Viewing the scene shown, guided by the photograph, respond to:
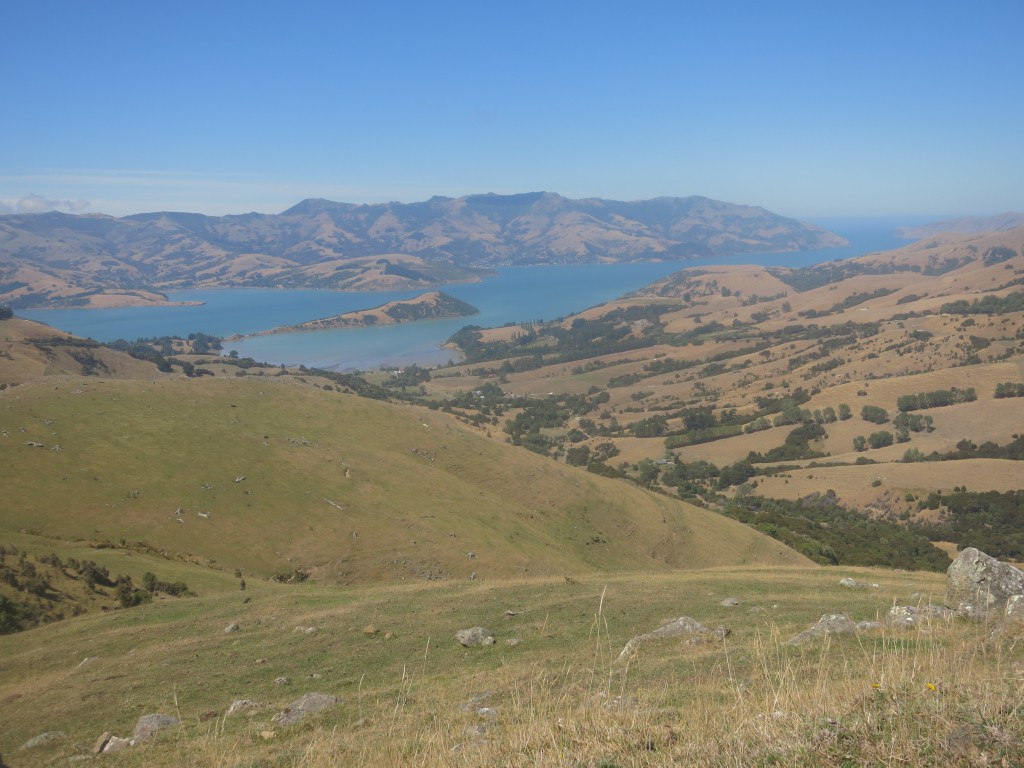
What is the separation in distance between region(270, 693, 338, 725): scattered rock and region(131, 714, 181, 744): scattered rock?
169 centimetres

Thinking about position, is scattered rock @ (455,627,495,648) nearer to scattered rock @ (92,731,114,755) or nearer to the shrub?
scattered rock @ (92,731,114,755)

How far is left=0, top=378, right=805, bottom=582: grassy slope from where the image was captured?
90.8 feet

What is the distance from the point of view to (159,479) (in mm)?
30141

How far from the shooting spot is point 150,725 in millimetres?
10164

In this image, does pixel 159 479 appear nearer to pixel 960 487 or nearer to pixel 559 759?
pixel 559 759

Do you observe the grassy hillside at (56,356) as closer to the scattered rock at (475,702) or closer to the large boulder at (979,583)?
the scattered rock at (475,702)

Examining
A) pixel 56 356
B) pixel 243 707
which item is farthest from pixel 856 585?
pixel 56 356

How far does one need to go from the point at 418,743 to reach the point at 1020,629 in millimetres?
9099

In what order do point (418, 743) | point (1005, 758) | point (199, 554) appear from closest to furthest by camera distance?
point (1005, 758) → point (418, 743) → point (199, 554)

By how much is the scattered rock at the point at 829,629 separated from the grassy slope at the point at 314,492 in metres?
19.1

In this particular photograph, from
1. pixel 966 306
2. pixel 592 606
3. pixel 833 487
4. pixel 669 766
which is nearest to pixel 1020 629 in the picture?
pixel 669 766

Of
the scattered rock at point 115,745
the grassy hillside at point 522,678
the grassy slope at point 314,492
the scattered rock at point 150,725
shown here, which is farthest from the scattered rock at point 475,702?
the grassy slope at point 314,492

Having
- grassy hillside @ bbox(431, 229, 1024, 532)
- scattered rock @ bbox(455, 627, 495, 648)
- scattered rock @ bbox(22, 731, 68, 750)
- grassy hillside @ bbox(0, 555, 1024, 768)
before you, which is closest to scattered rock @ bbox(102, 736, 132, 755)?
grassy hillside @ bbox(0, 555, 1024, 768)

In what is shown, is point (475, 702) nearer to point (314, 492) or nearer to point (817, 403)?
point (314, 492)
